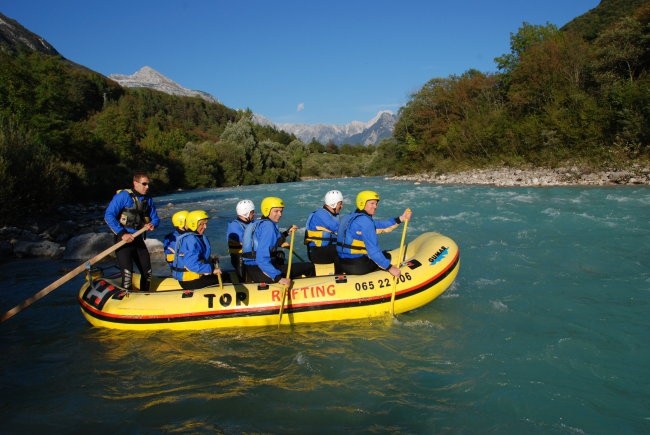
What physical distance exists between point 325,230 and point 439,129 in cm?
3345

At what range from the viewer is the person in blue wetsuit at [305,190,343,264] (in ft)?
21.7

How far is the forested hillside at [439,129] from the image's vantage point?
19766 millimetres

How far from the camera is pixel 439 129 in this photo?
37.5m

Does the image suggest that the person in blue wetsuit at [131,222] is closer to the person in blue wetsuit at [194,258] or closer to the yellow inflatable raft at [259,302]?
the yellow inflatable raft at [259,302]

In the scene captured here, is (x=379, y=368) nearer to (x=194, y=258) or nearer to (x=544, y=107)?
(x=194, y=258)

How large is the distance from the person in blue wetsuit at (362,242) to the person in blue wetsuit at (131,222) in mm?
2819

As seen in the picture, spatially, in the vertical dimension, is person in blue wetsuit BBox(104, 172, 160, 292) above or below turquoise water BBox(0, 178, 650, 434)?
above

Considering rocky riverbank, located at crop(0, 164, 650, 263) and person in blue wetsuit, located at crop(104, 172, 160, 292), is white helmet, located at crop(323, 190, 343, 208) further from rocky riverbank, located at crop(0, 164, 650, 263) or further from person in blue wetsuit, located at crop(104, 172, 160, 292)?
rocky riverbank, located at crop(0, 164, 650, 263)

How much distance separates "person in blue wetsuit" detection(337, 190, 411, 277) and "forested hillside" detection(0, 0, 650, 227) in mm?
12668

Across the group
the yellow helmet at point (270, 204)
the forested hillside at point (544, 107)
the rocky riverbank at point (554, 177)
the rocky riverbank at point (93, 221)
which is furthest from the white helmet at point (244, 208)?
the forested hillside at point (544, 107)

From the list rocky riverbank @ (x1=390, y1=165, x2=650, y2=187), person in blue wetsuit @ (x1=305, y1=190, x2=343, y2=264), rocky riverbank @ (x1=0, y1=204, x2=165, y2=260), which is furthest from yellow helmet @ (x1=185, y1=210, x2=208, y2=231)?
rocky riverbank @ (x1=390, y1=165, x2=650, y2=187)

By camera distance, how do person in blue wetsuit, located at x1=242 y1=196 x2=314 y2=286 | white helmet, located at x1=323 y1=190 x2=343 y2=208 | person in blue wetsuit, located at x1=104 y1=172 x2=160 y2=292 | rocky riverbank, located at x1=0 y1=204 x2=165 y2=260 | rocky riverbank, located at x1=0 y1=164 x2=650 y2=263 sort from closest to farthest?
person in blue wetsuit, located at x1=242 y1=196 x2=314 y2=286
person in blue wetsuit, located at x1=104 y1=172 x2=160 y2=292
white helmet, located at x1=323 y1=190 x2=343 y2=208
rocky riverbank, located at x1=0 y1=204 x2=165 y2=260
rocky riverbank, located at x1=0 y1=164 x2=650 y2=263

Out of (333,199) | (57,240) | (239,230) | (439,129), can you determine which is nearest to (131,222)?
(239,230)

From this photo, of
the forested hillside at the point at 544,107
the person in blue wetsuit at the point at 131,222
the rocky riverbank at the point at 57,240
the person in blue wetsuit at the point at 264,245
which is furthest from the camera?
the forested hillside at the point at 544,107
